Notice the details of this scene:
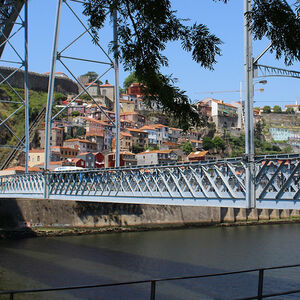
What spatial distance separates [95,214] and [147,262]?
14.6m

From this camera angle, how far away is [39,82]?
85812 millimetres

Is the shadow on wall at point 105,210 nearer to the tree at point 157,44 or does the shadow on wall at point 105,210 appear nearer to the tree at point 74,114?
the tree at point 157,44

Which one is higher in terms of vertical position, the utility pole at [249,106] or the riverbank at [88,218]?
the utility pole at [249,106]

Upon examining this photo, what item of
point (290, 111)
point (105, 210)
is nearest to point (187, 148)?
point (105, 210)

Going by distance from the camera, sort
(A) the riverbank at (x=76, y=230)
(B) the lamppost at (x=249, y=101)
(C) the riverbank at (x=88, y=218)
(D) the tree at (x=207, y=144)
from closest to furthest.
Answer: (B) the lamppost at (x=249, y=101), (A) the riverbank at (x=76, y=230), (C) the riverbank at (x=88, y=218), (D) the tree at (x=207, y=144)

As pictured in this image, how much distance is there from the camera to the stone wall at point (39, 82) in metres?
79.5

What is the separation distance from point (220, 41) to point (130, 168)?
424 inches

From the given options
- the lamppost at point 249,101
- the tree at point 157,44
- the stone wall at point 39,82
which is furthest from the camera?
the stone wall at point 39,82

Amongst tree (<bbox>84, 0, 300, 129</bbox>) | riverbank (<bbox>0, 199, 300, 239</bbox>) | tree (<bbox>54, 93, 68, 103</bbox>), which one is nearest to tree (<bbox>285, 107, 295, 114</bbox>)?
tree (<bbox>54, 93, 68, 103</bbox>)

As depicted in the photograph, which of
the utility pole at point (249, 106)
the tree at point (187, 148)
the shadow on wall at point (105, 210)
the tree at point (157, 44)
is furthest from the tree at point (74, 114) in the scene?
the tree at point (157, 44)

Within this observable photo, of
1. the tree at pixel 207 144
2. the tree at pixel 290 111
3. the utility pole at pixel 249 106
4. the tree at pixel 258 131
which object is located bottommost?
the utility pole at pixel 249 106

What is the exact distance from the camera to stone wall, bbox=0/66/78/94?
79500 mm

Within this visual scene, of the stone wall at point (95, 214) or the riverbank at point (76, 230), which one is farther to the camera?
the stone wall at point (95, 214)

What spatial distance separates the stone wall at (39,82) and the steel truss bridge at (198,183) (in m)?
58.5
